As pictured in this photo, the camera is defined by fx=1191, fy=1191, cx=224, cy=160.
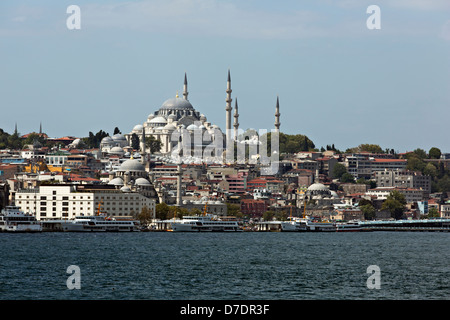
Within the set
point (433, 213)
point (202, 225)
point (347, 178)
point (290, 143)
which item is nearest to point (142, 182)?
point (202, 225)

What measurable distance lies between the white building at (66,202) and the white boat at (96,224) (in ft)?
12.9

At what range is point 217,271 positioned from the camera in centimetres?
4150

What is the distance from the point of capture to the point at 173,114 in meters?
151

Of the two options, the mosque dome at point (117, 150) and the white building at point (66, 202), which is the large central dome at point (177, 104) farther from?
the white building at point (66, 202)

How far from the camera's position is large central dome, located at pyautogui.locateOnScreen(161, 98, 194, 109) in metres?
152

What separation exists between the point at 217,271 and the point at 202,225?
46281 millimetres

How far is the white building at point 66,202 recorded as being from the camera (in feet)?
289

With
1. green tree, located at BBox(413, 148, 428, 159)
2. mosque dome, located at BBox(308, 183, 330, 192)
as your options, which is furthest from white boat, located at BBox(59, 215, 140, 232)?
green tree, located at BBox(413, 148, 428, 159)

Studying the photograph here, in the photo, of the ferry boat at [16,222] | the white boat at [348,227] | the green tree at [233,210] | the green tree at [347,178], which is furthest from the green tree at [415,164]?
the ferry boat at [16,222]

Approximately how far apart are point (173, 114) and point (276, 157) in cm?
1679

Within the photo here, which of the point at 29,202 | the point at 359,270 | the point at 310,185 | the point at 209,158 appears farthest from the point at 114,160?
the point at 359,270

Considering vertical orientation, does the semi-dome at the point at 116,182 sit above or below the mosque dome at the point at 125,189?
above

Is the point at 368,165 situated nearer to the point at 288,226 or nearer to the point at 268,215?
the point at 268,215
